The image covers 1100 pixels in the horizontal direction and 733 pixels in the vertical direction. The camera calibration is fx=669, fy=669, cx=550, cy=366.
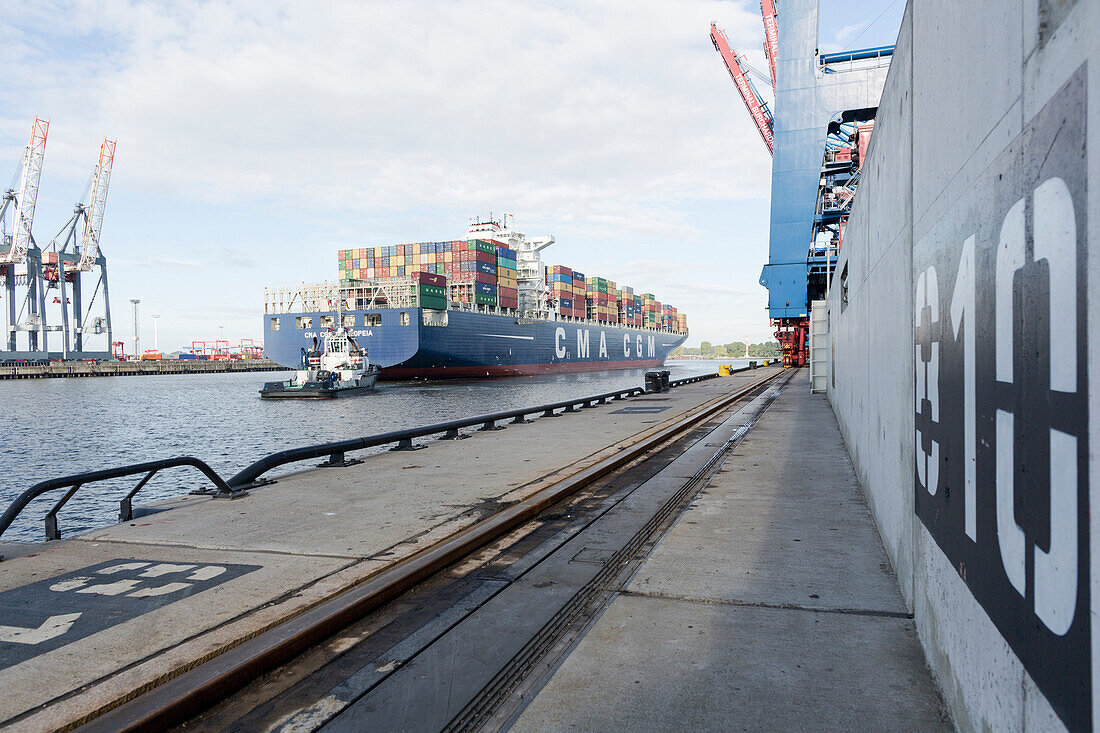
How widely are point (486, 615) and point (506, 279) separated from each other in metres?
66.3

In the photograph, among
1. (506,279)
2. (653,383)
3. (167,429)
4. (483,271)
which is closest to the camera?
(167,429)

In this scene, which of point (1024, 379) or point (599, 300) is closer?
point (1024, 379)

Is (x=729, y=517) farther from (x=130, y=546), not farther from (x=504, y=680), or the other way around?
(x=130, y=546)

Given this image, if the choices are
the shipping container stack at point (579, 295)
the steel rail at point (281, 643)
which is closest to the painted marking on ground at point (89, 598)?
the steel rail at point (281, 643)

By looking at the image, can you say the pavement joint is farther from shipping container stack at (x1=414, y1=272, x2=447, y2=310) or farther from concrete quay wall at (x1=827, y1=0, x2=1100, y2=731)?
shipping container stack at (x1=414, y1=272, x2=447, y2=310)

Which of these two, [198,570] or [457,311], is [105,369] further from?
[198,570]

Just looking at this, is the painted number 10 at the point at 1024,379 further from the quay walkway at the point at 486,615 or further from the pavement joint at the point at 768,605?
the pavement joint at the point at 768,605

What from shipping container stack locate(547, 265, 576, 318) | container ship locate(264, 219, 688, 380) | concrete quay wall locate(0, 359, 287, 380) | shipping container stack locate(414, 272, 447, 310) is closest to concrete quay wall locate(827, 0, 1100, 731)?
container ship locate(264, 219, 688, 380)

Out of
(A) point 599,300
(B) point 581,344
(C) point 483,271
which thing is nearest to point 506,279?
(C) point 483,271

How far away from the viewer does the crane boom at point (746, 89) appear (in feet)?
141

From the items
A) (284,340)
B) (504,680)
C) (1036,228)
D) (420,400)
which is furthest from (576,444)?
(284,340)

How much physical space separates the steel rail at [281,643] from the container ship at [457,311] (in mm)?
43406

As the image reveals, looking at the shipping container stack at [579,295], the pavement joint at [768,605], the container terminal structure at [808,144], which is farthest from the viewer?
the shipping container stack at [579,295]

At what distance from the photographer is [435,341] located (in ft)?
185
